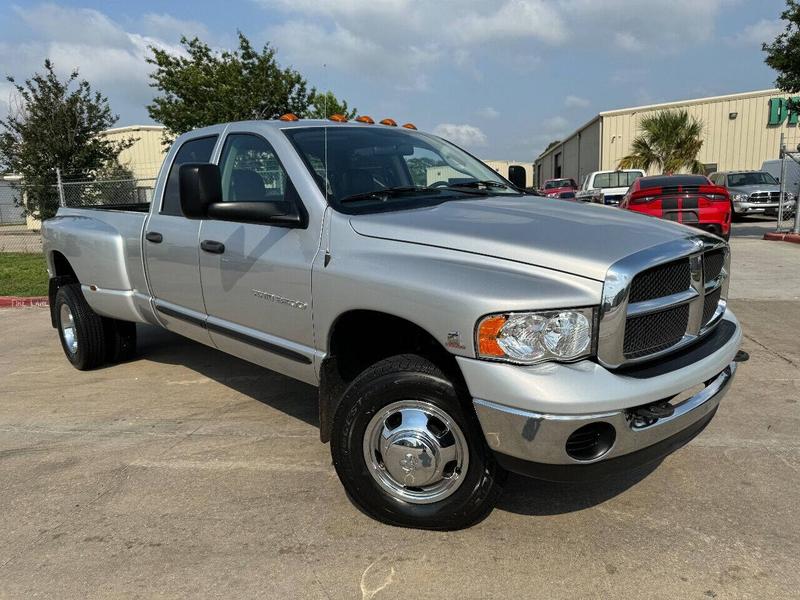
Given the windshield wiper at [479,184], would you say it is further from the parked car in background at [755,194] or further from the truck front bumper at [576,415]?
the parked car in background at [755,194]

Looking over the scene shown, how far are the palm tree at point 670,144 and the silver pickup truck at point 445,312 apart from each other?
2961 centimetres

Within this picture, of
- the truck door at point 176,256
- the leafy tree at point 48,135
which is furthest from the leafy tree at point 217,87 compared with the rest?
the truck door at point 176,256

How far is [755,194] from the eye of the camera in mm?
20391

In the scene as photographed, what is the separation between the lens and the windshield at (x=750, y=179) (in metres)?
21.2

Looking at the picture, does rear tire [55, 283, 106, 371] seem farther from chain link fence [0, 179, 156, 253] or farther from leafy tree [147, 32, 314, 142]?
leafy tree [147, 32, 314, 142]

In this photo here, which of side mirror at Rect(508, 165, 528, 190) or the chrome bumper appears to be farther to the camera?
side mirror at Rect(508, 165, 528, 190)

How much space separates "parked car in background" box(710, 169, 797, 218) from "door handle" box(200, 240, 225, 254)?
20137 mm

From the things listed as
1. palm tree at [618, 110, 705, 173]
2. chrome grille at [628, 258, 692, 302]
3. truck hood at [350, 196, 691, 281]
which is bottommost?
chrome grille at [628, 258, 692, 302]

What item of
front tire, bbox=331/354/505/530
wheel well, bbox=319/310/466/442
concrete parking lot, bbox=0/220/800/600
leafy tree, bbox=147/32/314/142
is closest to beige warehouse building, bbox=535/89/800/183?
leafy tree, bbox=147/32/314/142

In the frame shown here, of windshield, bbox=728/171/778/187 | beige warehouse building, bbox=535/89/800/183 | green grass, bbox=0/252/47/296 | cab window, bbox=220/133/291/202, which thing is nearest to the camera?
cab window, bbox=220/133/291/202

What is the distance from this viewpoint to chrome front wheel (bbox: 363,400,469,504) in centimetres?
262

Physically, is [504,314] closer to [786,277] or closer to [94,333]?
[94,333]

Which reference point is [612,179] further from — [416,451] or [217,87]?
[416,451]

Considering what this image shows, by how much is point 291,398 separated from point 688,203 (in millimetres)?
7465
